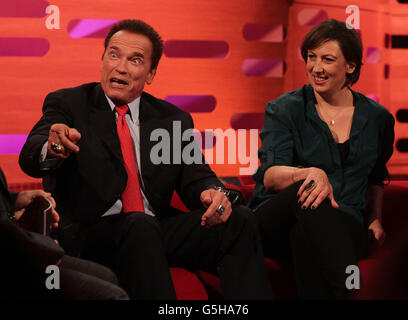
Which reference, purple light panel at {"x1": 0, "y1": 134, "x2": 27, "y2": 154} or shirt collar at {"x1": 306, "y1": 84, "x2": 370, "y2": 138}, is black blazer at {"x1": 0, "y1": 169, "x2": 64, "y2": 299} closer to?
shirt collar at {"x1": 306, "y1": 84, "x2": 370, "y2": 138}

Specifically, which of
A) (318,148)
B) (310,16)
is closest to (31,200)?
(318,148)

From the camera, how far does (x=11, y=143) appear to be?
2.91 m

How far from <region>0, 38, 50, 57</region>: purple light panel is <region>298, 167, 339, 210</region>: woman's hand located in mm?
1660

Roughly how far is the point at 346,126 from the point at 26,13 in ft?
5.54

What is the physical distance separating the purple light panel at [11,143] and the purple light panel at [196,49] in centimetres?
90

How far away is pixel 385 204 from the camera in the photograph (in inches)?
89.0

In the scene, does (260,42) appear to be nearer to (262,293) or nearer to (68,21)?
(68,21)

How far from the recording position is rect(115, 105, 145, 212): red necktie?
197 cm

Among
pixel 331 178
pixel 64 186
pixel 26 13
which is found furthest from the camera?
pixel 26 13

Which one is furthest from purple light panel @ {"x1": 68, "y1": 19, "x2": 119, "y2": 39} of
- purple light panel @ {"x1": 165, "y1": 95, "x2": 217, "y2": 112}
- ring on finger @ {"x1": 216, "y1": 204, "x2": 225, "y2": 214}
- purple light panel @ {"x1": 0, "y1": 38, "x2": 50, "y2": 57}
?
ring on finger @ {"x1": 216, "y1": 204, "x2": 225, "y2": 214}

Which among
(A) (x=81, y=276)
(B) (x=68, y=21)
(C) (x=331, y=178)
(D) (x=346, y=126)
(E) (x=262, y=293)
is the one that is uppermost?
(B) (x=68, y=21)

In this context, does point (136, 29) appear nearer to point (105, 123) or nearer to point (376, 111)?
point (105, 123)

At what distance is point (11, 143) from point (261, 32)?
4.89 feet
